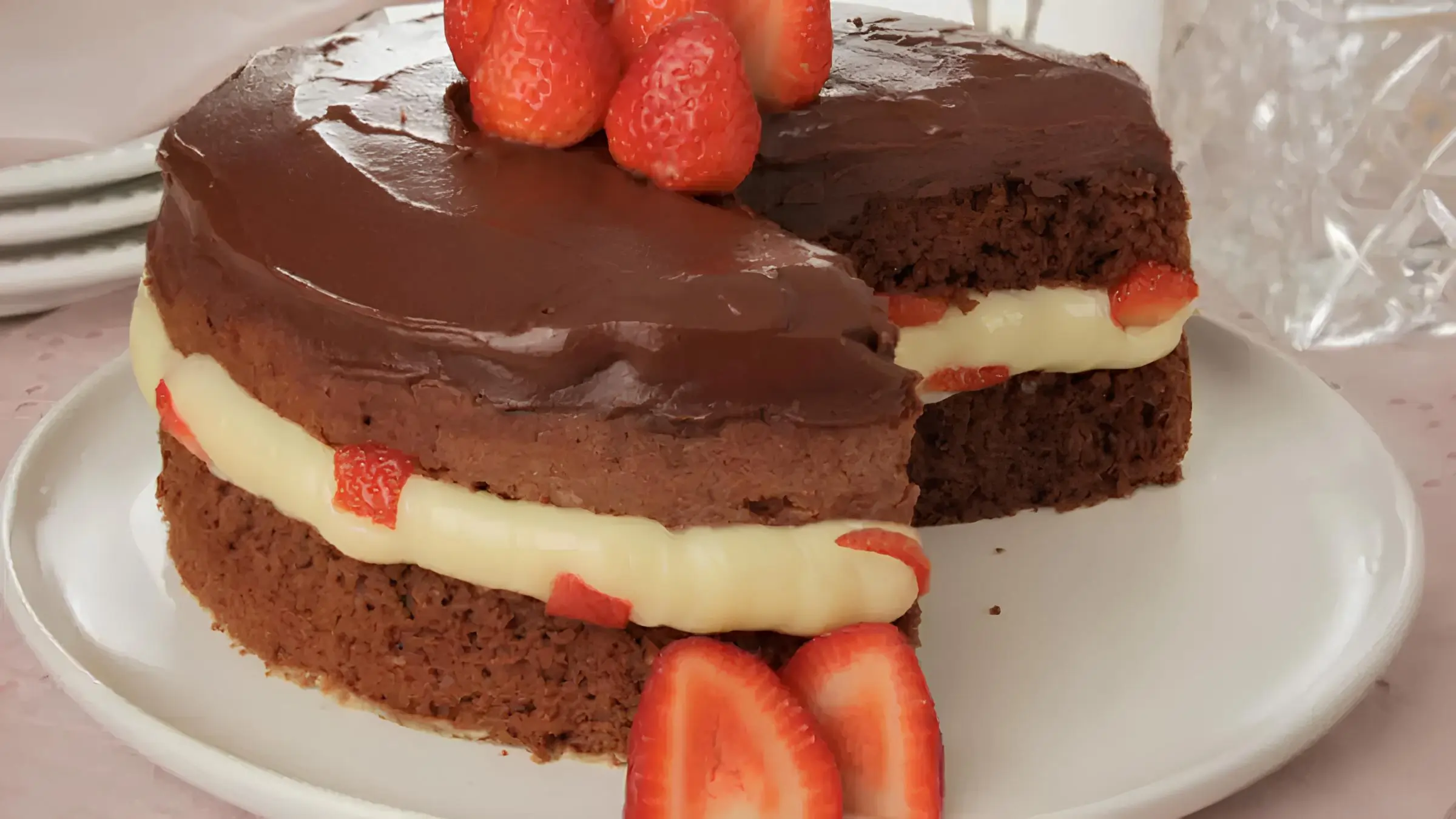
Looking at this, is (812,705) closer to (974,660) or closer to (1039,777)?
(1039,777)

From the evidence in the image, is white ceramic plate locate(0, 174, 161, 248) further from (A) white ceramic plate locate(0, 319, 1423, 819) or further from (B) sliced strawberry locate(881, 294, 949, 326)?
(B) sliced strawberry locate(881, 294, 949, 326)

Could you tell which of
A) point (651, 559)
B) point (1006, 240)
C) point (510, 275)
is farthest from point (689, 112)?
point (1006, 240)

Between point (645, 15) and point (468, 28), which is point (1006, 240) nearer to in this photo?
point (645, 15)

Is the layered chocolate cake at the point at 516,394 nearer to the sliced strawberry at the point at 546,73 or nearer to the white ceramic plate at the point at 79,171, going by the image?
the sliced strawberry at the point at 546,73

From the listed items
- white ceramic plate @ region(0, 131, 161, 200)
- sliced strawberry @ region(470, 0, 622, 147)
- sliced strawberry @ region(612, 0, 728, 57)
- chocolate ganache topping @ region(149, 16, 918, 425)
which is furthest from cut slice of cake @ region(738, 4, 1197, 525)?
white ceramic plate @ region(0, 131, 161, 200)

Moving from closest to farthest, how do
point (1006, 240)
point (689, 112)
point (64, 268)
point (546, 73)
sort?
point (689, 112), point (546, 73), point (1006, 240), point (64, 268)

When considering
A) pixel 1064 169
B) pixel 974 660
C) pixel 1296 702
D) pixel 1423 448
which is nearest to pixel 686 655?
pixel 974 660
